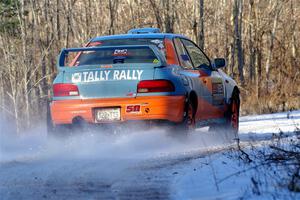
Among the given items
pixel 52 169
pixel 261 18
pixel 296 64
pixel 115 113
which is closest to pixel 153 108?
pixel 115 113

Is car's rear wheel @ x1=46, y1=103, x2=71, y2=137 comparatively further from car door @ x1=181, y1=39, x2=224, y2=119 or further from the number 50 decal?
car door @ x1=181, y1=39, x2=224, y2=119

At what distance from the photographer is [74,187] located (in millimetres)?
6527

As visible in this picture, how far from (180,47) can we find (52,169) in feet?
12.5

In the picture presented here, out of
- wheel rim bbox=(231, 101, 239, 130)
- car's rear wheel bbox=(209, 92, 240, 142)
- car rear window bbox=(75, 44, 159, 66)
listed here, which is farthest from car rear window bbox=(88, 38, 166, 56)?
wheel rim bbox=(231, 101, 239, 130)

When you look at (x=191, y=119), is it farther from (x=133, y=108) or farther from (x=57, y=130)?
(x=57, y=130)

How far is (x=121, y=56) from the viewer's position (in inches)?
388

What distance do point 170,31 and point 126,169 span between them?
691 inches

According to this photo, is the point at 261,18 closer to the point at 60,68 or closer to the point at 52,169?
the point at 60,68

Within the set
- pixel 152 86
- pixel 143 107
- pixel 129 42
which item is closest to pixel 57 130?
pixel 143 107

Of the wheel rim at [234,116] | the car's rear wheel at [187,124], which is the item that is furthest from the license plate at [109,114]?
the wheel rim at [234,116]

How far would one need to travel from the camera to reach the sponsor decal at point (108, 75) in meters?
9.48

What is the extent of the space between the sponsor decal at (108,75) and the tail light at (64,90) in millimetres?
108

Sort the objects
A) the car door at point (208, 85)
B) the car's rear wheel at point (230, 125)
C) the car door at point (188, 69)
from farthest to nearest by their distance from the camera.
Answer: the car's rear wheel at point (230, 125) < the car door at point (208, 85) < the car door at point (188, 69)

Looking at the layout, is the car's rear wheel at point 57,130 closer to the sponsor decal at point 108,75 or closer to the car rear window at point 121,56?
the sponsor decal at point 108,75
